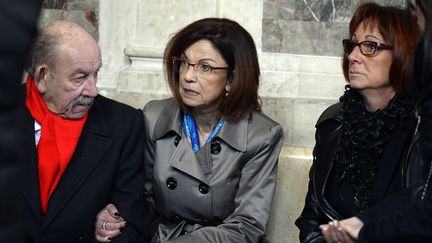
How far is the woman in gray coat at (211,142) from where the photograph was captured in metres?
3.63

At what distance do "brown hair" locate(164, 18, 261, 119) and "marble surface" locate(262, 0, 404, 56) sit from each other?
24.1 inches

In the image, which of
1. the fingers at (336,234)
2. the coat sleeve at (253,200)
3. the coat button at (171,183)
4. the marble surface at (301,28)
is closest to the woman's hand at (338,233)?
the fingers at (336,234)

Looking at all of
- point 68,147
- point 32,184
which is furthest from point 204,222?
point 32,184

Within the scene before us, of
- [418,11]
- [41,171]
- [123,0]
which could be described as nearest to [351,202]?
[418,11]

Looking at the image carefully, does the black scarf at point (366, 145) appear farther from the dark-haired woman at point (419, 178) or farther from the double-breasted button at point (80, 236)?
the double-breasted button at point (80, 236)

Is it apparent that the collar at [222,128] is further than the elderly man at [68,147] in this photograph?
Yes

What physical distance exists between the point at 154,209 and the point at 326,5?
1549 millimetres

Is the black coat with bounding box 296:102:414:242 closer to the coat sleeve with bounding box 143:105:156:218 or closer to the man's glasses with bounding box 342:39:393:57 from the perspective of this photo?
the man's glasses with bounding box 342:39:393:57

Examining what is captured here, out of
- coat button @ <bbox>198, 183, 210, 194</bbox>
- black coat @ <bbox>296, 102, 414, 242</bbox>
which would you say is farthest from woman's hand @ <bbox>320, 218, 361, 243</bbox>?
coat button @ <bbox>198, 183, 210, 194</bbox>

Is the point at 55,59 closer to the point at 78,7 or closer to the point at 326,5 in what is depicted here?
Answer: the point at 78,7

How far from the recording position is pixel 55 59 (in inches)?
127

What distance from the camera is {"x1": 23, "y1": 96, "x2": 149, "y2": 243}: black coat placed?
126 inches

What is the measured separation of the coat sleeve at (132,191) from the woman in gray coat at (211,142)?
6.9 inches

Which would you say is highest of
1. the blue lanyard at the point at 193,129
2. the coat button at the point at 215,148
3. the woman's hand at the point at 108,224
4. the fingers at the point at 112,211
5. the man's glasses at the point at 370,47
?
the man's glasses at the point at 370,47
